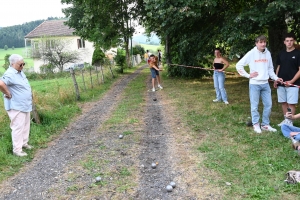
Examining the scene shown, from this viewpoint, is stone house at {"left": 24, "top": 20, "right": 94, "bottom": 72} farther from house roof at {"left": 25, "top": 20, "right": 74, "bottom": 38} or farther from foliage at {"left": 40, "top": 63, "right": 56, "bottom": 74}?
foliage at {"left": 40, "top": 63, "right": 56, "bottom": 74}

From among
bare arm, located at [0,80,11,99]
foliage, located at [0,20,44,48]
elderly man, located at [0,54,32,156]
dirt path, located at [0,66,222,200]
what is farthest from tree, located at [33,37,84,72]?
foliage, located at [0,20,44,48]

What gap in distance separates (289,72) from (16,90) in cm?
526

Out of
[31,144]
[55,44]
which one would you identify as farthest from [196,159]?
[55,44]

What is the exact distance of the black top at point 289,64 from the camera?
593 centimetres

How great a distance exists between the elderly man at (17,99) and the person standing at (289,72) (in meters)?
4.96

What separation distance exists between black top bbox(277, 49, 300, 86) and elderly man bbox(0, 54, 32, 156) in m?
5.04

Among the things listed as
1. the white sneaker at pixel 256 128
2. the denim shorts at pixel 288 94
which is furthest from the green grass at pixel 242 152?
the denim shorts at pixel 288 94

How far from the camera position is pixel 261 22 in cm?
771

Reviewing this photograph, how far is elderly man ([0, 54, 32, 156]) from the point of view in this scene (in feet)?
17.6

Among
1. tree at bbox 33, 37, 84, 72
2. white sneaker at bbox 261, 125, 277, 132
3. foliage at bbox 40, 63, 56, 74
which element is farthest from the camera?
tree at bbox 33, 37, 84, 72

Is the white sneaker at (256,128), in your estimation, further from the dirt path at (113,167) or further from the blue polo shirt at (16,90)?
the blue polo shirt at (16,90)

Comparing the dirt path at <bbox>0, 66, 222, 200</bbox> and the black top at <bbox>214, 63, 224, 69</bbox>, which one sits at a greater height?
the black top at <bbox>214, 63, 224, 69</bbox>

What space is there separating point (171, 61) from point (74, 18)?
26.9 feet

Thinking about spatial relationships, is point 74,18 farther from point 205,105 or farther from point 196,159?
point 196,159
